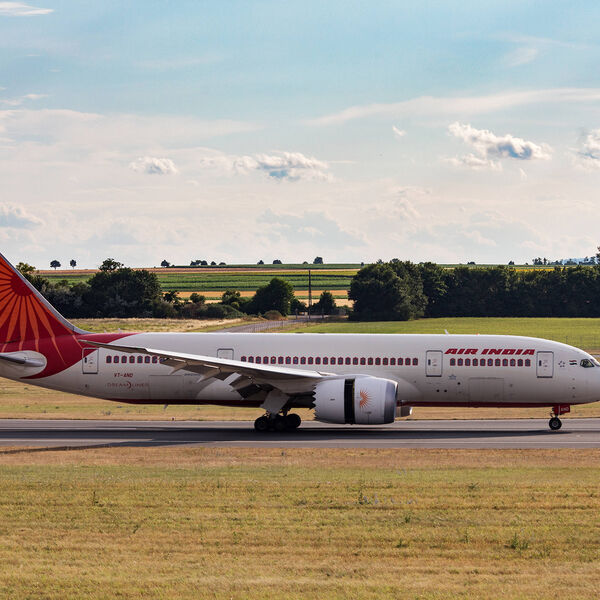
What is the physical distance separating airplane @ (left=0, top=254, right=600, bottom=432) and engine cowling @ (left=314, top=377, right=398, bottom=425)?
0.50 metres

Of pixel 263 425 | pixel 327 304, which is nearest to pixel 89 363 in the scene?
pixel 263 425

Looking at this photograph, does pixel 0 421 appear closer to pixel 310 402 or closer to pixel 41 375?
pixel 41 375

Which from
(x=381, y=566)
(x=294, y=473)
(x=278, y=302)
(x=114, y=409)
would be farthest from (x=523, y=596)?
(x=278, y=302)

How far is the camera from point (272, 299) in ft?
485

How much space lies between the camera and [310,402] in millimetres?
35219

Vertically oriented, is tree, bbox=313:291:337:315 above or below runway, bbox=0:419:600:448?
above

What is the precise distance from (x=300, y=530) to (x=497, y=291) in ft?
472

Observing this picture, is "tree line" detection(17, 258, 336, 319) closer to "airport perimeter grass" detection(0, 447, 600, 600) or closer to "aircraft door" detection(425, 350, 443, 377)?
"aircraft door" detection(425, 350, 443, 377)

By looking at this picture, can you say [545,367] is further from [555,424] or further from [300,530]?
[300,530]

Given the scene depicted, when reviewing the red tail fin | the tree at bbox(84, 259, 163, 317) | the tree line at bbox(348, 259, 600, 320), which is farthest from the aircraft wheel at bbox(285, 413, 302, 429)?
the tree line at bbox(348, 259, 600, 320)

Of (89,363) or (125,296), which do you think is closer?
(89,363)

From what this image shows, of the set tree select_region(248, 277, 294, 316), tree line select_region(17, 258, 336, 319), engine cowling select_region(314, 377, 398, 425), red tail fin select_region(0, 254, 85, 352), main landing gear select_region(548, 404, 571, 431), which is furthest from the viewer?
tree select_region(248, 277, 294, 316)

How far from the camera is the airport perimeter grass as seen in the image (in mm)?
13773

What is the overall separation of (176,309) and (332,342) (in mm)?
106467
